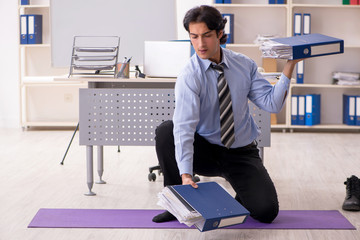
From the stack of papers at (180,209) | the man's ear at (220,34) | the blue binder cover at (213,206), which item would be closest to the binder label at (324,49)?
the man's ear at (220,34)

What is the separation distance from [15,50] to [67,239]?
12.8 feet

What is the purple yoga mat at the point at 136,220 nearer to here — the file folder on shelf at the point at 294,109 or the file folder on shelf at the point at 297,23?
the file folder on shelf at the point at 294,109

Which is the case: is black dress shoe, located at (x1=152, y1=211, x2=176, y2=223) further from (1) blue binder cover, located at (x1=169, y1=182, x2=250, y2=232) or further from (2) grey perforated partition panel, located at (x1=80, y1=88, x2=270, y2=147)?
(2) grey perforated partition panel, located at (x1=80, y1=88, x2=270, y2=147)

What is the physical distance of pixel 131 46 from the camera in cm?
455

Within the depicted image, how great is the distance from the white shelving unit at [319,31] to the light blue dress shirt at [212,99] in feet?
10.1

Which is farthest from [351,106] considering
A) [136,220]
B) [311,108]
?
[136,220]

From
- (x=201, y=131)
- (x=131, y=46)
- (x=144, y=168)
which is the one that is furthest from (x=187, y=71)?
(x=131, y=46)

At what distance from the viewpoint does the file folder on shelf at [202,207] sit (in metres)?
→ 2.17

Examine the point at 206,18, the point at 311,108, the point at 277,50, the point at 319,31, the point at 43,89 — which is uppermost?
the point at 319,31

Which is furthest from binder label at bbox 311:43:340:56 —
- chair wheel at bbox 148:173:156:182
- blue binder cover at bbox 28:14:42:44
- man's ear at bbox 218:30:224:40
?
blue binder cover at bbox 28:14:42:44

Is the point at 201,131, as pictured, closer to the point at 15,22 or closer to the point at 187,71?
the point at 187,71

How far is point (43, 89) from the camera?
5.89 metres

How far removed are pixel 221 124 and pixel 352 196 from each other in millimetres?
849

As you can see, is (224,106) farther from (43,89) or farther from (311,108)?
(43,89)
